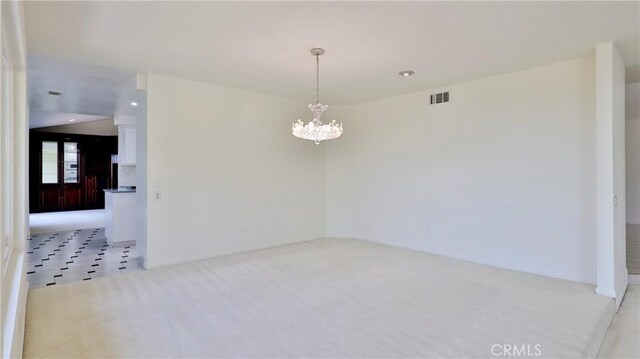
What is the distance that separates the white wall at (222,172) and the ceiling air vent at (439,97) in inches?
88.1

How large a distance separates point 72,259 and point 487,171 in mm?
6106

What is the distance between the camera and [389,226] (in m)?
6.08

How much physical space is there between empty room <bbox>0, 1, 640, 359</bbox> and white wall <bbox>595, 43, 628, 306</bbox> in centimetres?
2

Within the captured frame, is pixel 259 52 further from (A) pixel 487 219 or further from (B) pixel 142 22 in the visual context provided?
(A) pixel 487 219

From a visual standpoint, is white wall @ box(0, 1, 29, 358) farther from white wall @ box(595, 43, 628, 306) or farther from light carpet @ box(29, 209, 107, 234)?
light carpet @ box(29, 209, 107, 234)

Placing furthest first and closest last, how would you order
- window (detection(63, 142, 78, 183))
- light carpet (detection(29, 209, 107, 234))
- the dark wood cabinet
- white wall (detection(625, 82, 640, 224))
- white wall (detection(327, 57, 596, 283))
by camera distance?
window (detection(63, 142, 78, 183))
the dark wood cabinet
light carpet (detection(29, 209, 107, 234))
white wall (detection(625, 82, 640, 224))
white wall (detection(327, 57, 596, 283))

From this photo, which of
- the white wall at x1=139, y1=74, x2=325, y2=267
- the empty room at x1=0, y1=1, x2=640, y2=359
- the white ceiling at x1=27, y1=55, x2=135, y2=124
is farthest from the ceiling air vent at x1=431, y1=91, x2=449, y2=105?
the white ceiling at x1=27, y1=55, x2=135, y2=124

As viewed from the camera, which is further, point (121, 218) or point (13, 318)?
point (121, 218)

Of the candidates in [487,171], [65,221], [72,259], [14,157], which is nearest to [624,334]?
[487,171]

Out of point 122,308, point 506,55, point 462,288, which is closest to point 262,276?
point 122,308

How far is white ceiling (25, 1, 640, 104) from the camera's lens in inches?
109

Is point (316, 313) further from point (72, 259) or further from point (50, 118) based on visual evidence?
point (50, 118)

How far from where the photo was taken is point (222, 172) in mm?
5336

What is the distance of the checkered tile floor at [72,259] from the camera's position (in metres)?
4.36
